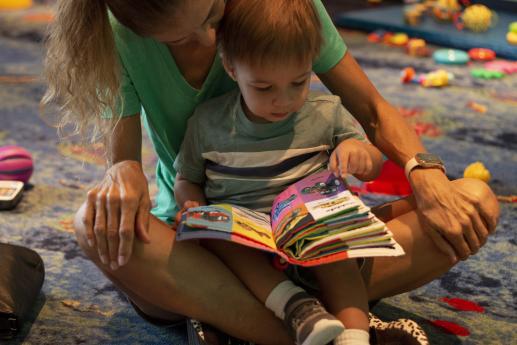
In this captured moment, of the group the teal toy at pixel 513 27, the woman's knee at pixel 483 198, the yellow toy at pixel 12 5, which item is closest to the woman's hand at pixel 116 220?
the woman's knee at pixel 483 198

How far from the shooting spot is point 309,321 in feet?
3.90

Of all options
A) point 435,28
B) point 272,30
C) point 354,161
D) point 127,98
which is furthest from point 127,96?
point 435,28

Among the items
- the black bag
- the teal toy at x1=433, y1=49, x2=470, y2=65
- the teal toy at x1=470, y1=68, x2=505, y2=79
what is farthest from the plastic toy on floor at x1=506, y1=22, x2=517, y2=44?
the black bag

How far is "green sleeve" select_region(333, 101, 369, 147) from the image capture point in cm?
139

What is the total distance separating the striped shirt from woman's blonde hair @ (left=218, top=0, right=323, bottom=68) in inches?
5.3

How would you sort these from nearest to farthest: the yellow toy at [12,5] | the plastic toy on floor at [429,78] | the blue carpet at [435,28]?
the plastic toy on floor at [429,78] < the blue carpet at [435,28] < the yellow toy at [12,5]

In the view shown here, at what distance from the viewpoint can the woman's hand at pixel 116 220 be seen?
1245 mm

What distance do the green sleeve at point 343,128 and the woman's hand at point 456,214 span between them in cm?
15

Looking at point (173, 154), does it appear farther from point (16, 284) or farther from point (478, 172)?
point (478, 172)

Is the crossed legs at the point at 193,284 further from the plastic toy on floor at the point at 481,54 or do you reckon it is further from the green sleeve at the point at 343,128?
the plastic toy on floor at the point at 481,54

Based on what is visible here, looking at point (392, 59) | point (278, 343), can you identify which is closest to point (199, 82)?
point (278, 343)

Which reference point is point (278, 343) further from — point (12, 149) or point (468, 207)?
point (12, 149)

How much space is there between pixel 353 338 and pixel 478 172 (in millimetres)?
1052

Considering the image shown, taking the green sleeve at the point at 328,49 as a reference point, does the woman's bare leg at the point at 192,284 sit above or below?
below
